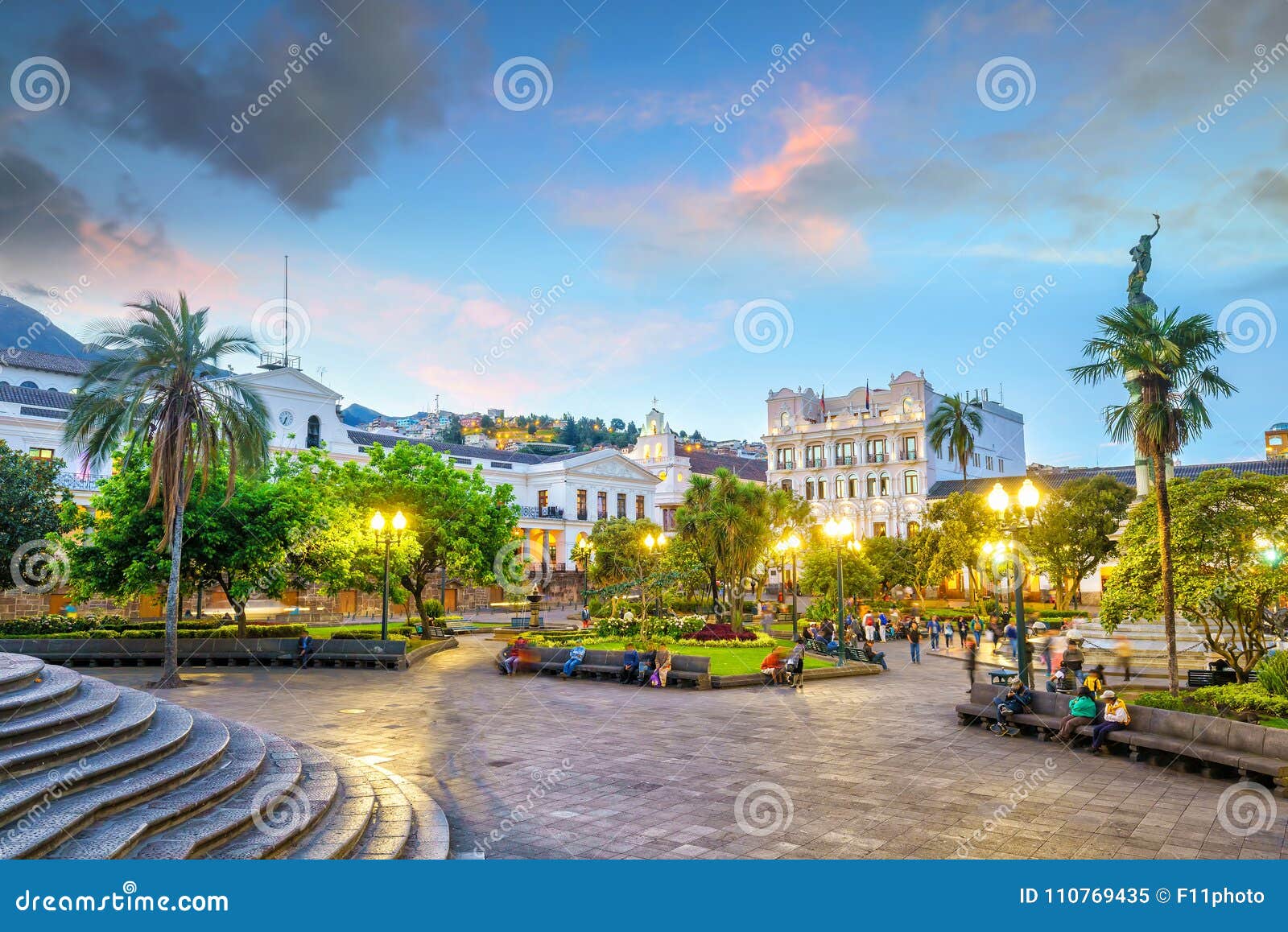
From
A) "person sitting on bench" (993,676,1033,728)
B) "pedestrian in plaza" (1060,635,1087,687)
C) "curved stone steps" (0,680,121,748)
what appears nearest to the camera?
"curved stone steps" (0,680,121,748)

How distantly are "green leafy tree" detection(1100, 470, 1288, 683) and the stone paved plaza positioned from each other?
432cm

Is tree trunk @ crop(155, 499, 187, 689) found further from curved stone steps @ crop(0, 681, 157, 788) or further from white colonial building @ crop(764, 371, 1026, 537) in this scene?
white colonial building @ crop(764, 371, 1026, 537)

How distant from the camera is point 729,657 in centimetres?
2414

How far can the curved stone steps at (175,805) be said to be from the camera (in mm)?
5859

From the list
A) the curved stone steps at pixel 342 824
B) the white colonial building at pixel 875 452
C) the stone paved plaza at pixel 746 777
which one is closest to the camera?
the curved stone steps at pixel 342 824

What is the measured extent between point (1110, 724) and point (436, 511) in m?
22.9

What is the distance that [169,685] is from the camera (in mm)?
19125

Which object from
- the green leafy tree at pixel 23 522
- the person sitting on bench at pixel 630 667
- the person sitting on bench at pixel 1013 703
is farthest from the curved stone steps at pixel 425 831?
the green leafy tree at pixel 23 522

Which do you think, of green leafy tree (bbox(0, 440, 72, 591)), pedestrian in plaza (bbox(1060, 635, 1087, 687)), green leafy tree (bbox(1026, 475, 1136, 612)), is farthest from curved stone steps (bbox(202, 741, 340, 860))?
green leafy tree (bbox(1026, 475, 1136, 612))

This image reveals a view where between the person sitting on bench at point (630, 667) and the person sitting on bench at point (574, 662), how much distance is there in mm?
1440

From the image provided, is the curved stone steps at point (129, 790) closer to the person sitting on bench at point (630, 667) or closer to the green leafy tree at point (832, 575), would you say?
the person sitting on bench at point (630, 667)

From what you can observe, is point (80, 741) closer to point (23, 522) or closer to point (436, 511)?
point (436, 511)

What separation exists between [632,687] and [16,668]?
42.7ft

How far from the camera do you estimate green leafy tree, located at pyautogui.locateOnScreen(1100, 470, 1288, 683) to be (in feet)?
49.6
